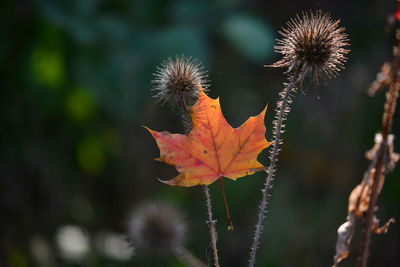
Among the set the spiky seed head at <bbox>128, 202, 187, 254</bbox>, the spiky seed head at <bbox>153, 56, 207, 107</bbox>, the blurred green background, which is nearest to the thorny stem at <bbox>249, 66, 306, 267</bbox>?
the spiky seed head at <bbox>153, 56, 207, 107</bbox>

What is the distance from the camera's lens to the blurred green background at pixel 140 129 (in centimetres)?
A: 309

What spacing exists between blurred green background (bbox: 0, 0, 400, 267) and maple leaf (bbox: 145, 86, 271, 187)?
173cm

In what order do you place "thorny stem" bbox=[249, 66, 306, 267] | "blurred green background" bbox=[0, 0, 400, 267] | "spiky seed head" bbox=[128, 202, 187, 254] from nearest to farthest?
"thorny stem" bbox=[249, 66, 306, 267] < "spiky seed head" bbox=[128, 202, 187, 254] < "blurred green background" bbox=[0, 0, 400, 267]

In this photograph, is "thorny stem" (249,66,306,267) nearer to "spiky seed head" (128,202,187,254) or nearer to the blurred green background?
"spiky seed head" (128,202,187,254)

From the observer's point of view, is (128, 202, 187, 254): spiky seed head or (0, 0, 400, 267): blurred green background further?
(0, 0, 400, 267): blurred green background

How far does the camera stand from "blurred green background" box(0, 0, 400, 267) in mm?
3090

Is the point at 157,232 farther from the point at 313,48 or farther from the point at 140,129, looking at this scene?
the point at 140,129

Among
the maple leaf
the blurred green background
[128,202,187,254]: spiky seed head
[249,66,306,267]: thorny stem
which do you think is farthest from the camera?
the blurred green background

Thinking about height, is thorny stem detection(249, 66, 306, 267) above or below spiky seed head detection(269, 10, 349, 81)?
below

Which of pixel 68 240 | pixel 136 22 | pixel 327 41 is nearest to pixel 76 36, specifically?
pixel 136 22

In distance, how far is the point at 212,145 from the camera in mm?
1106

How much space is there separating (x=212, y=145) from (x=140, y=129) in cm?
311

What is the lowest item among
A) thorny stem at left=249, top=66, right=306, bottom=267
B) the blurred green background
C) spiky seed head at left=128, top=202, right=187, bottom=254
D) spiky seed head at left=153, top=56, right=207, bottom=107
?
thorny stem at left=249, top=66, right=306, bottom=267

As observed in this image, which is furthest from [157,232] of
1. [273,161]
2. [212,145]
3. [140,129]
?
[140,129]
